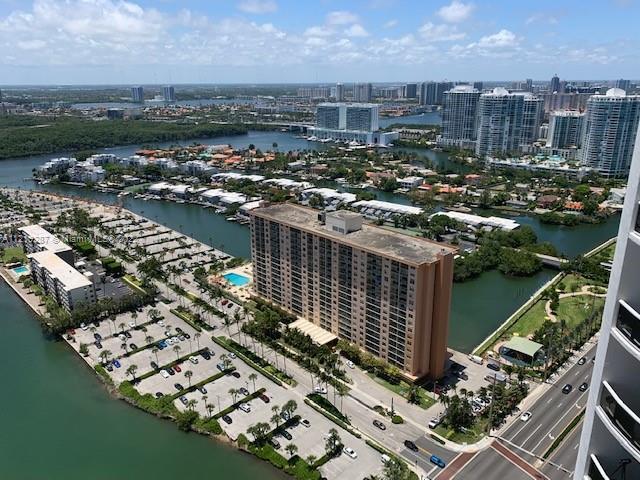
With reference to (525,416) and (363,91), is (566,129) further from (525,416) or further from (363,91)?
(363,91)

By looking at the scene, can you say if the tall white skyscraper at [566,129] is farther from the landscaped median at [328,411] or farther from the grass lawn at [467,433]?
the landscaped median at [328,411]

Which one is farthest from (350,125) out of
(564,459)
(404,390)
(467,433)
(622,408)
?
(622,408)

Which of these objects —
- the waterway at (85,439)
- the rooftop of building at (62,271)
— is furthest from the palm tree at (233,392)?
the rooftop of building at (62,271)

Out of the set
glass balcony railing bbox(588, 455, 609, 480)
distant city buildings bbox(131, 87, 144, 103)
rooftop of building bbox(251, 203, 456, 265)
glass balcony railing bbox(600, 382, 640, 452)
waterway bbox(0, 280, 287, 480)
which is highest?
distant city buildings bbox(131, 87, 144, 103)

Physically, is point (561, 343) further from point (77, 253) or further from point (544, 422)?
point (77, 253)

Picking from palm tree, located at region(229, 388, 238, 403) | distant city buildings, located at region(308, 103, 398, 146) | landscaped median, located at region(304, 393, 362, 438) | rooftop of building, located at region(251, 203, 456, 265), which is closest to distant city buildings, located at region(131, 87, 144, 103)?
distant city buildings, located at region(308, 103, 398, 146)

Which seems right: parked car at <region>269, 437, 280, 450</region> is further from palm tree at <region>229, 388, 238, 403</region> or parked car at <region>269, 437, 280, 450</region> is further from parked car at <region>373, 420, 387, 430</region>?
parked car at <region>373, 420, 387, 430</region>
